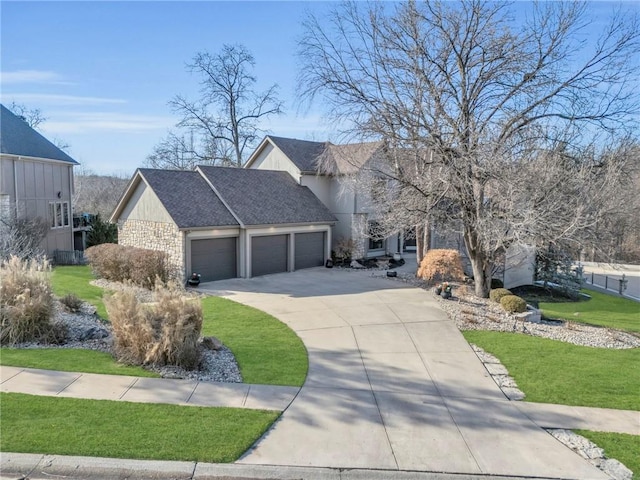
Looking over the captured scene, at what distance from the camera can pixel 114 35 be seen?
454 inches

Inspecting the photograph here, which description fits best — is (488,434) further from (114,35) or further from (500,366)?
(114,35)

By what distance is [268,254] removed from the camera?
2031 centimetres

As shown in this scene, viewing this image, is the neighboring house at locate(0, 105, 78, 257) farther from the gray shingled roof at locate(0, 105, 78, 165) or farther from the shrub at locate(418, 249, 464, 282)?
the shrub at locate(418, 249, 464, 282)

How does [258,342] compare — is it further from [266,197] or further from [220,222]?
[266,197]

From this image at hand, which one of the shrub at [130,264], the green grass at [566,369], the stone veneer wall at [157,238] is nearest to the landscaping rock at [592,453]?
the green grass at [566,369]

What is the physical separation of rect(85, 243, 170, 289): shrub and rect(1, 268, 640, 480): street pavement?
24.4 ft

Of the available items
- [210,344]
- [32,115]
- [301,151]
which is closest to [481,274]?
[210,344]

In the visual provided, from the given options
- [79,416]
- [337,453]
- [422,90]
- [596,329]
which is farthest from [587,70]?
[79,416]

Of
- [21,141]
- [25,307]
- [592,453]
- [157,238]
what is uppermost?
[21,141]

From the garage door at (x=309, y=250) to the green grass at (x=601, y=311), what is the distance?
1069cm

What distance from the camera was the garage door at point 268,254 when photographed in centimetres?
1965

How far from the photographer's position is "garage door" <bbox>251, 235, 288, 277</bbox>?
64.5 feet

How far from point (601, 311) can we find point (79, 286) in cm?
2118

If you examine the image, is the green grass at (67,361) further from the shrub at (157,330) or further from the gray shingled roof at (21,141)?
the gray shingled roof at (21,141)
